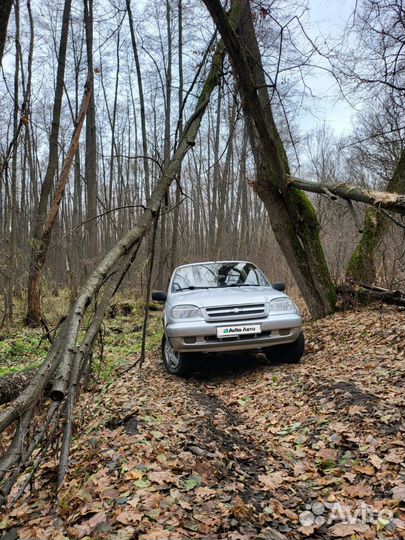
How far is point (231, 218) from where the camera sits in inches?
1097

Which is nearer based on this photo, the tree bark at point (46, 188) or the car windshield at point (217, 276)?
the car windshield at point (217, 276)

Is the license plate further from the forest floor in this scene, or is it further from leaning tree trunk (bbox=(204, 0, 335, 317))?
leaning tree trunk (bbox=(204, 0, 335, 317))

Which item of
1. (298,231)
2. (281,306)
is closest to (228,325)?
(281,306)

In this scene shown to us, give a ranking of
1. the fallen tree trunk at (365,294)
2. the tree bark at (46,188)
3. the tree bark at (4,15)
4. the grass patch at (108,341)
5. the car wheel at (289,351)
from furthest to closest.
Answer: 1. the tree bark at (46,188)
2. the fallen tree trunk at (365,294)
3. the grass patch at (108,341)
4. the car wheel at (289,351)
5. the tree bark at (4,15)

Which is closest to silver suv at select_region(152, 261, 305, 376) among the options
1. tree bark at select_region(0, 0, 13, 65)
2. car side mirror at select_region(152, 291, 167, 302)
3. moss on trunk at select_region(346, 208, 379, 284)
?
car side mirror at select_region(152, 291, 167, 302)

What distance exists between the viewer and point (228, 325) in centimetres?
605

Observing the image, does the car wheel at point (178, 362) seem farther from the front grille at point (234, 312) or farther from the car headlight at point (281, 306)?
the car headlight at point (281, 306)

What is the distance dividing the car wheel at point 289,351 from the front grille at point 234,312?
84cm

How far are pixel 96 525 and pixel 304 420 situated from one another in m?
2.52

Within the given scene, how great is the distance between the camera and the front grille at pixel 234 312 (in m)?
6.12

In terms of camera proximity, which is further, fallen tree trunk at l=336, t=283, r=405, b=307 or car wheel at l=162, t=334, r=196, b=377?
fallen tree trunk at l=336, t=283, r=405, b=307

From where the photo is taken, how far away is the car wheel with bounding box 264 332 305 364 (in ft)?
21.6

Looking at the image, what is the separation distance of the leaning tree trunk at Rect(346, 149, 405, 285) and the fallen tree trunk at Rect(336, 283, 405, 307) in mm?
385

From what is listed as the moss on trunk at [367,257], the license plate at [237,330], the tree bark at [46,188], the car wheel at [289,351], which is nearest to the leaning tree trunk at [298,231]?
the moss on trunk at [367,257]
